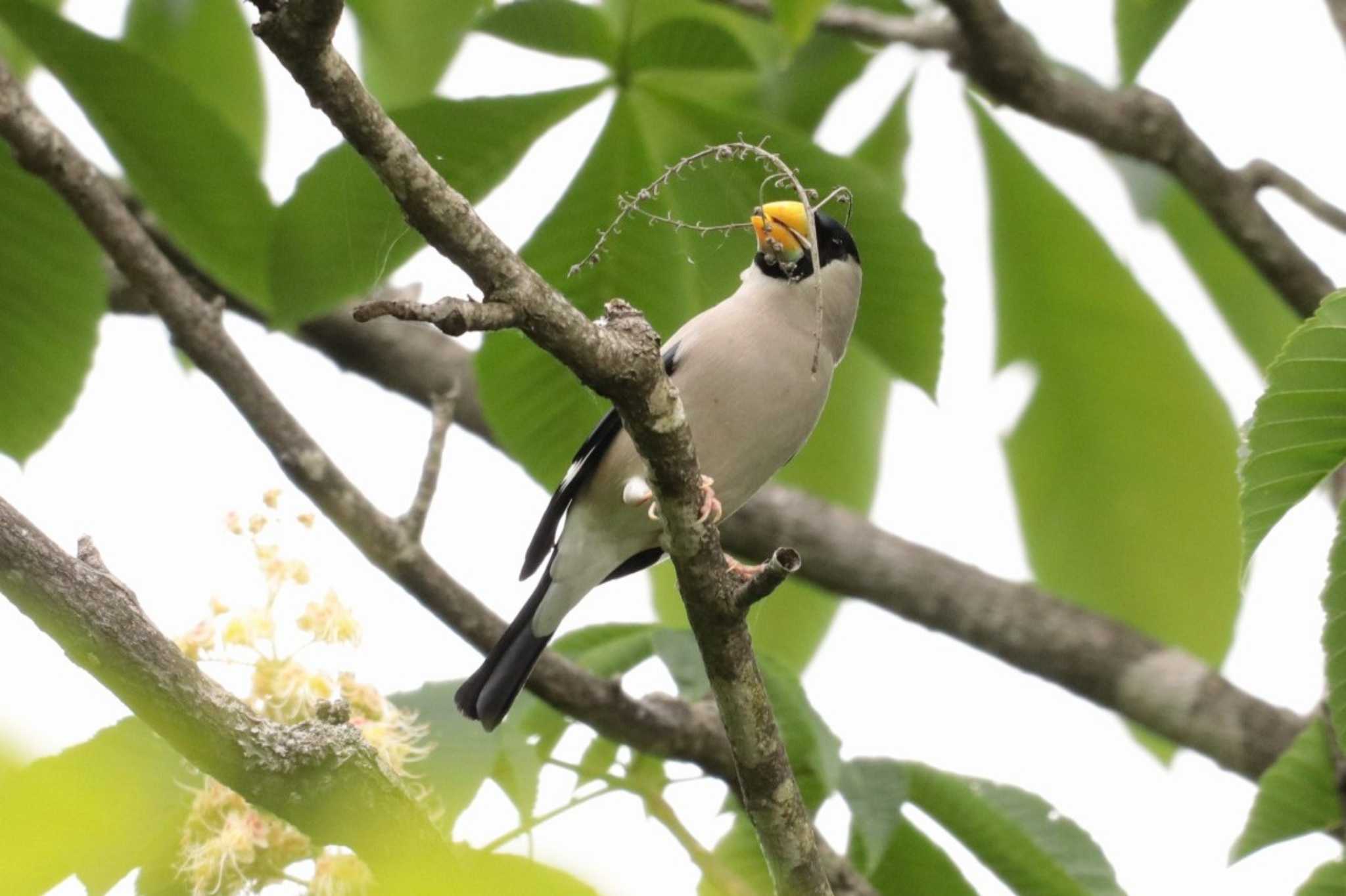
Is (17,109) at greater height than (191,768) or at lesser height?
greater

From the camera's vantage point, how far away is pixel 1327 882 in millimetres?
2703

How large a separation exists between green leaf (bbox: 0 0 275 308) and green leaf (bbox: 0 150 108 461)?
21cm

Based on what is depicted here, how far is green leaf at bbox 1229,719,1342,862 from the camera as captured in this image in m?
3.16

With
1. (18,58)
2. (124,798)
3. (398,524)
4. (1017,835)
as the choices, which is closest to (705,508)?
(124,798)

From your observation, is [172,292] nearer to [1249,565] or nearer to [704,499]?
[704,499]

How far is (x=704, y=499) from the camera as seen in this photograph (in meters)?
2.46

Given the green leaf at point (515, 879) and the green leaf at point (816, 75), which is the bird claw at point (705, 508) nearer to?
the green leaf at point (515, 879)

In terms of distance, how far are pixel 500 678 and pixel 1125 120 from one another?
2346 millimetres

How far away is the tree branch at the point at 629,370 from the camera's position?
5.95 feet

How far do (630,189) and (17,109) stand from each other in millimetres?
1323

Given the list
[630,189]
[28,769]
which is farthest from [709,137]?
[28,769]

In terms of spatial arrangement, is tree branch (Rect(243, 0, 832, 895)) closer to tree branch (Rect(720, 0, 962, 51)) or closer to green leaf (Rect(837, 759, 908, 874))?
green leaf (Rect(837, 759, 908, 874))

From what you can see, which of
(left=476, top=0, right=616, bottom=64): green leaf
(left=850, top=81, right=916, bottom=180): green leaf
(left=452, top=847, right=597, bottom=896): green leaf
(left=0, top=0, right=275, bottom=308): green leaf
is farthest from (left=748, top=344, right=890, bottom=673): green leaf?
(left=452, top=847, right=597, bottom=896): green leaf

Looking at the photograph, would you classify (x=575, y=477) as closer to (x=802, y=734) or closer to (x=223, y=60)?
(x=802, y=734)
